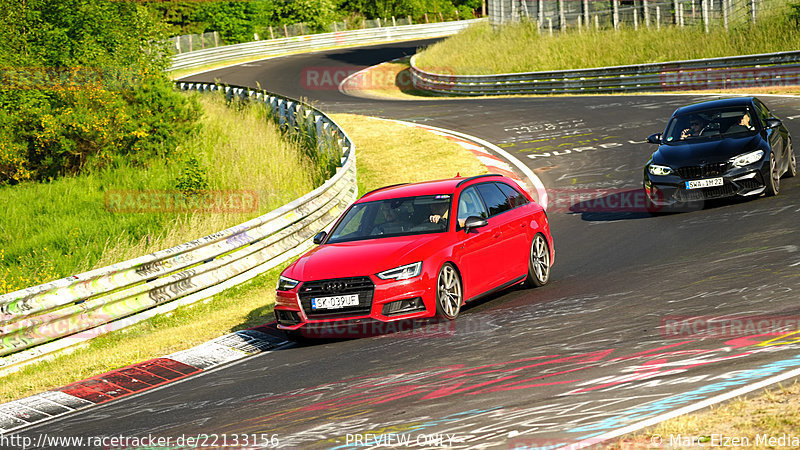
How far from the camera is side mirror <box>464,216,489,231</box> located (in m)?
10.2

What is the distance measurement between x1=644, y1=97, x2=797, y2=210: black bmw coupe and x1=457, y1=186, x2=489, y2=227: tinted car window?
199 inches

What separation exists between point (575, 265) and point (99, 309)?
20.2 feet

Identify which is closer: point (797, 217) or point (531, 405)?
point (531, 405)

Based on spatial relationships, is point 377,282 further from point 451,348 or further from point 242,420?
point 242,420

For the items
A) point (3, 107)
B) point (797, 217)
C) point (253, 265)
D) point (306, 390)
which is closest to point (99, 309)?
point (253, 265)

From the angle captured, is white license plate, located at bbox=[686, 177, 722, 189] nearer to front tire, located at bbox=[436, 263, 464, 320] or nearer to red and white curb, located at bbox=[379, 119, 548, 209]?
red and white curb, located at bbox=[379, 119, 548, 209]

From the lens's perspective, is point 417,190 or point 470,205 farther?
point 417,190

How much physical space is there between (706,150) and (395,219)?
6563 mm

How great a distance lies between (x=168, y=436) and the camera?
6672mm

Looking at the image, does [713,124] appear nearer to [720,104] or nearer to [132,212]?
[720,104]

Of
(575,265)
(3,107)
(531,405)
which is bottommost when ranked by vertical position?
(575,265)

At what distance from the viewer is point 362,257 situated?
9711 mm

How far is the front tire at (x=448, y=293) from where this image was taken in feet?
31.6

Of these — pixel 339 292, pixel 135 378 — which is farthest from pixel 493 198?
pixel 135 378
